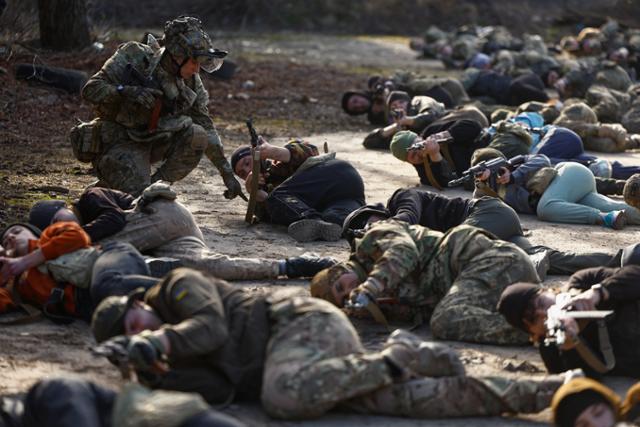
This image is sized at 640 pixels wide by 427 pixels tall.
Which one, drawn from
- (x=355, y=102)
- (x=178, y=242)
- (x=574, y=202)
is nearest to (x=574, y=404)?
(x=178, y=242)

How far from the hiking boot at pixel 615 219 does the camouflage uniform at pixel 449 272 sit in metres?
2.59

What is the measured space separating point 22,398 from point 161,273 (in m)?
1.66

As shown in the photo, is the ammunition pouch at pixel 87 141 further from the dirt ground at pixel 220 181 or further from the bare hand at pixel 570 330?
the bare hand at pixel 570 330

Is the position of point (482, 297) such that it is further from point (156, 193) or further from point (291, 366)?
point (156, 193)

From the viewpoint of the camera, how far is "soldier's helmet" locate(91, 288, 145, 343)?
4.63m

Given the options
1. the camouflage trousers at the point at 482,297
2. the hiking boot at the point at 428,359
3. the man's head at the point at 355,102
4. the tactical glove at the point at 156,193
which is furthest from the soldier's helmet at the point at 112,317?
the man's head at the point at 355,102

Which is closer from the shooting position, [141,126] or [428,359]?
[428,359]

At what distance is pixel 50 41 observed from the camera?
14.0 metres

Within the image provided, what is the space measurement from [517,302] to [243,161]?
369 cm

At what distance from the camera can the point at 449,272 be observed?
5691 mm

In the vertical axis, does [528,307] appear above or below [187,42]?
below

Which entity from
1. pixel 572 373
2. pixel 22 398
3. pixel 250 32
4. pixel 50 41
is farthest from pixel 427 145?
pixel 250 32

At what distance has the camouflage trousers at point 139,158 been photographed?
812 cm

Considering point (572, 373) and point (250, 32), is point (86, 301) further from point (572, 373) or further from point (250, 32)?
point (250, 32)
